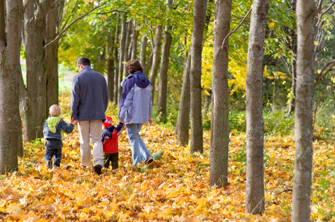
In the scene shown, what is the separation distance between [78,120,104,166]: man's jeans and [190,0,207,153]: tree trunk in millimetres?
2300

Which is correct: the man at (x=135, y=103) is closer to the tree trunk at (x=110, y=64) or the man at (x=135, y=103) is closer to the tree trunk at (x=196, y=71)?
the tree trunk at (x=196, y=71)

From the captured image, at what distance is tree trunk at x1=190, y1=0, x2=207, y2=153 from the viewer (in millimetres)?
6746

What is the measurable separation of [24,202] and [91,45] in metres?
16.7

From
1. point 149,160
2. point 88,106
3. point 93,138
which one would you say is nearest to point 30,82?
point 88,106

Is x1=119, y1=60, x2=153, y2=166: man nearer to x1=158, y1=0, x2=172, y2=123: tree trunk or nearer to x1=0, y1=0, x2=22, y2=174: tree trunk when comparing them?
x1=0, y1=0, x2=22, y2=174: tree trunk

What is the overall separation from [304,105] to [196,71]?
14.0ft

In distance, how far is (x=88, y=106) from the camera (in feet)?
19.0

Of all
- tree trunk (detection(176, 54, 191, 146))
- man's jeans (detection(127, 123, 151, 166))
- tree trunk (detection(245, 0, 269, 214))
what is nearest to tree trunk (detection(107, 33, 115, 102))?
tree trunk (detection(176, 54, 191, 146))

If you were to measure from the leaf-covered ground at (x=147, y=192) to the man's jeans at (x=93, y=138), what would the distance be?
0.83ft

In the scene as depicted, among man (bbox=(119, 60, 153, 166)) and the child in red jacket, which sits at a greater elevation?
→ man (bbox=(119, 60, 153, 166))

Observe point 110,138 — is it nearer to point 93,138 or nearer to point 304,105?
point 93,138

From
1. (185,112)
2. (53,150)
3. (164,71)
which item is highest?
(164,71)

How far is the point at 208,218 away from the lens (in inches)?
149

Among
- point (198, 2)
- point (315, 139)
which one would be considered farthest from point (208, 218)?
point (315, 139)
